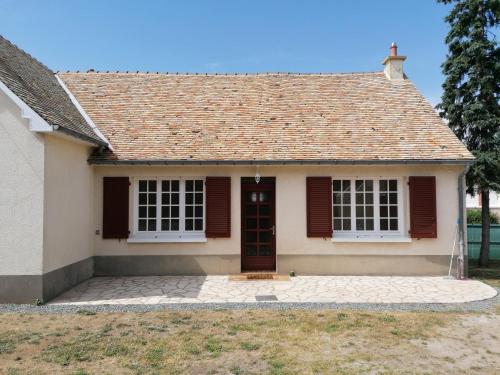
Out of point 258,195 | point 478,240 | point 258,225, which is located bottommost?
point 478,240

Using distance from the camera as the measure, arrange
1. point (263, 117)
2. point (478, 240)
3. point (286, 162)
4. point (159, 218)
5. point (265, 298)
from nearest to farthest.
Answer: point (265, 298) → point (286, 162) → point (159, 218) → point (263, 117) → point (478, 240)

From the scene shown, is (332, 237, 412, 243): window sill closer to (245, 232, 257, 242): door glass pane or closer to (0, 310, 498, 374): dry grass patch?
(245, 232, 257, 242): door glass pane

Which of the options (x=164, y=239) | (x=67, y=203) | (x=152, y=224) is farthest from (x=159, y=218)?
(x=67, y=203)

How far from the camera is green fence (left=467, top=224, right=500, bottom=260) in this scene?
14328mm

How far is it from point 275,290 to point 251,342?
10.8 feet

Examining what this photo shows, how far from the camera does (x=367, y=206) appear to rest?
11078mm

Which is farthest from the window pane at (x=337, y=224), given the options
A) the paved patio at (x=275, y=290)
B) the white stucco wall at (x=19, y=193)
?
the white stucco wall at (x=19, y=193)

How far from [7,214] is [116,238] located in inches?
126

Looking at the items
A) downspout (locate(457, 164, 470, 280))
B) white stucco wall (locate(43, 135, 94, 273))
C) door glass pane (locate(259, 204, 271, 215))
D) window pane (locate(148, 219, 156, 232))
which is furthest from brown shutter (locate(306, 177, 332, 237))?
white stucco wall (locate(43, 135, 94, 273))

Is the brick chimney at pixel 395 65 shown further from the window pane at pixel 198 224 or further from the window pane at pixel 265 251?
the window pane at pixel 198 224

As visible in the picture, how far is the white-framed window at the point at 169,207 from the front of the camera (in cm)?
1093

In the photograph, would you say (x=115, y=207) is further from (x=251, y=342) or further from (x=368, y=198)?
(x=368, y=198)

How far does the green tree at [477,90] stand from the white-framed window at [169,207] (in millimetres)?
9269

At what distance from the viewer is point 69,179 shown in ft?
30.0
